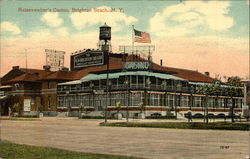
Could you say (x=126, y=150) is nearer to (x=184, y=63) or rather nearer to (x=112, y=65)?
(x=184, y=63)

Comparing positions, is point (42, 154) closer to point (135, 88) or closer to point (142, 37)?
point (142, 37)

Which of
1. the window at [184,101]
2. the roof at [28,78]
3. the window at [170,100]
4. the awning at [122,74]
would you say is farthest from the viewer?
the roof at [28,78]

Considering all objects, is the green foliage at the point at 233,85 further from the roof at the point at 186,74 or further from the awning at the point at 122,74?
the roof at the point at 186,74

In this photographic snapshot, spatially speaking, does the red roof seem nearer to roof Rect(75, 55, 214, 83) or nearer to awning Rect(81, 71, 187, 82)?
roof Rect(75, 55, 214, 83)

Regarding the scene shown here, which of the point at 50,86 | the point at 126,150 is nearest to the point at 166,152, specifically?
the point at 126,150

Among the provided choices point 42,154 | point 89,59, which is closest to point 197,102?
point 89,59

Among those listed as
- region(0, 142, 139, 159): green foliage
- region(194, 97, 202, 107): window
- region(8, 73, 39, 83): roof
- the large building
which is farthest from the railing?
region(0, 142, 139, 159): green foliage

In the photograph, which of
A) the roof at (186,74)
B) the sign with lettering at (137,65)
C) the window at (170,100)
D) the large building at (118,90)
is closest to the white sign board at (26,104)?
the large building at (118,90)
